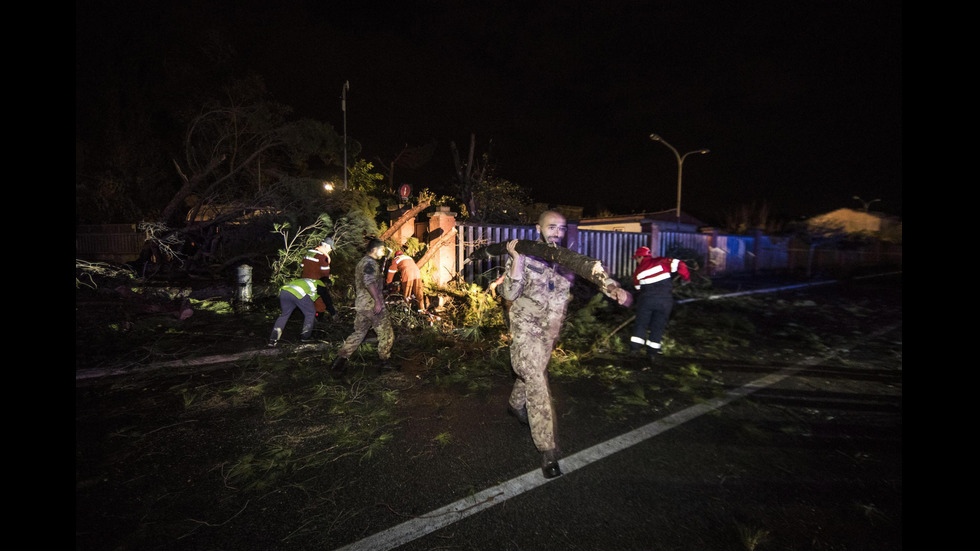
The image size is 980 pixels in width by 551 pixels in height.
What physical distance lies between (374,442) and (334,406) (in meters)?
0.93

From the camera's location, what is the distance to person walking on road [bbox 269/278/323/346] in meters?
5.78

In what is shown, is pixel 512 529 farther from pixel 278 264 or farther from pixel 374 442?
pixel 278 264

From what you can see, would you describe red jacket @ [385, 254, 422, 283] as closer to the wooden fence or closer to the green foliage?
the wooden fence

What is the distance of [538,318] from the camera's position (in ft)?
10.00

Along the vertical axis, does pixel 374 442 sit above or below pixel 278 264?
below

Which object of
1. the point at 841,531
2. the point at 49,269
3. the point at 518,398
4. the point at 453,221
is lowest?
the point at 841,531

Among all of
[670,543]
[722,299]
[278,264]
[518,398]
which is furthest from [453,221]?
[722,299]

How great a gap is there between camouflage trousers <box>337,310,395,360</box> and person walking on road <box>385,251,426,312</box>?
857 millimetres

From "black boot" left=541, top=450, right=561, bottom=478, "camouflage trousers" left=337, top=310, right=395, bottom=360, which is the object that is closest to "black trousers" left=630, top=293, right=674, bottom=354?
"black boot" left=541, top=450, right=561, bottom=478

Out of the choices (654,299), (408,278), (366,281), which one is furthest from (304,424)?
(654,299)

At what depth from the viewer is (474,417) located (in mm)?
3795

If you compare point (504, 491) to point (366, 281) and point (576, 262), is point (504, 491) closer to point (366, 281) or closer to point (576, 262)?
point (576, 262)

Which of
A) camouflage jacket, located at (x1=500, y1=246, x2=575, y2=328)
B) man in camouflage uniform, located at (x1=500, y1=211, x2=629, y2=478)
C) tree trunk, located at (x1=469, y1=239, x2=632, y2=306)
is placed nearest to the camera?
tree trunk, located at (x1=469, y1=239, x2=632, y2=306)

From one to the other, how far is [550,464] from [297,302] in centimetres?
456
